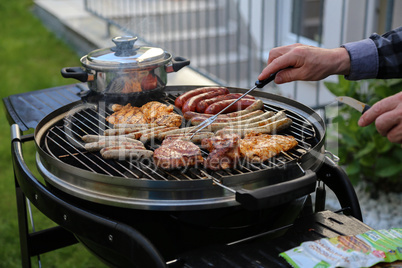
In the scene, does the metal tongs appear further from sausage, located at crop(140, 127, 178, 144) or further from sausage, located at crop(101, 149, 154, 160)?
sausage, located at crop(101, 149, 154, 160)

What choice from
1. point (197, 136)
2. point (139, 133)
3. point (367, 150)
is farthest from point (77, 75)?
point (367, 150)

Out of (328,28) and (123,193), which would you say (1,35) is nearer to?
(328,28)

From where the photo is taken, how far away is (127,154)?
2051mm

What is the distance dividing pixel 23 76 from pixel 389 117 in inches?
243

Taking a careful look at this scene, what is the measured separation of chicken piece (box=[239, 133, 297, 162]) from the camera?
2.03 m

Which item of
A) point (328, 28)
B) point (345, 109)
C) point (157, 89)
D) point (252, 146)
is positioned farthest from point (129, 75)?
point (328, 28)

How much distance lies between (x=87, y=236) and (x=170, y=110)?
0.85 meters

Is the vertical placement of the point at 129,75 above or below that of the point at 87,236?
above

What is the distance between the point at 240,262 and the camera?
1799 millimetres

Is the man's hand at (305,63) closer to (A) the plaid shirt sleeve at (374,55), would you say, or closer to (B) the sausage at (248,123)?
(A) the plaid shirt sleeve at (374,55)

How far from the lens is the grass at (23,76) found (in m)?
3.66

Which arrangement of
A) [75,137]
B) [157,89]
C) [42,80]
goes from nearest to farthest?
[75,137] → [157,89] → [42,80]

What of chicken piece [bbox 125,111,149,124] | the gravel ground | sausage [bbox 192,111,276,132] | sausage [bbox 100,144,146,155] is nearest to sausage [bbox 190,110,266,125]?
sausage [bbox 192,111,276,132]

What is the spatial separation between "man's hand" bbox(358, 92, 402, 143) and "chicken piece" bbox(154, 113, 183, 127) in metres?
0.90
